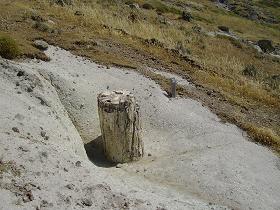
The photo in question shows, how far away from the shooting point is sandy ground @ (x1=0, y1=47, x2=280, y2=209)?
35.7 feet

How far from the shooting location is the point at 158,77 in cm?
1956

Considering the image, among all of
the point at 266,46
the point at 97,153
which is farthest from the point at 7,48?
the point at 266,46

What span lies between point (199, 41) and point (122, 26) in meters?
11.7

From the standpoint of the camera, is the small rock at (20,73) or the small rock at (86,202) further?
the small rock at (20,73)

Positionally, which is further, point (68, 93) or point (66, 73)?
point (66, 73)

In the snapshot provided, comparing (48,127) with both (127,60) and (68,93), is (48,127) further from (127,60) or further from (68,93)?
(127,60)

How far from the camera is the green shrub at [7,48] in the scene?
16.8m

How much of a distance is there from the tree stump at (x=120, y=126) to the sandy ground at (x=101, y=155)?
1.13 ft

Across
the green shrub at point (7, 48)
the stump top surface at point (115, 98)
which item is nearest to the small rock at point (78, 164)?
the stump top surface at point (115, 98)

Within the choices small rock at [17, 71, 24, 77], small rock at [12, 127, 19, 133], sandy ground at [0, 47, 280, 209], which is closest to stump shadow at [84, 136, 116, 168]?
sandy ground at [0, 47, 280, 209]

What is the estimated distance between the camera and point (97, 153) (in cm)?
1459

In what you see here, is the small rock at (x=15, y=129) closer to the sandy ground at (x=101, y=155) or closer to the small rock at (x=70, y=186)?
the sandy ground at (x=101, y=155)

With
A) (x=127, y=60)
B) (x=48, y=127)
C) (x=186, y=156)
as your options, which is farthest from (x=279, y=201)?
(x=127, y=60)

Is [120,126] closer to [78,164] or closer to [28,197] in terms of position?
[78,164]
